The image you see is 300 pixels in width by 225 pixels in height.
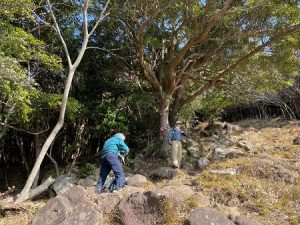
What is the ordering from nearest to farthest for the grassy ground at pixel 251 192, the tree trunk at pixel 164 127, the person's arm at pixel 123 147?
the grassy ground at pixel 251 192, the person's arm at pixel 123 147, the tree trunk at pixel 164 127

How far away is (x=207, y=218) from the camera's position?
5.60 m

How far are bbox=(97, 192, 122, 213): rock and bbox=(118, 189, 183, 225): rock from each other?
0.23m

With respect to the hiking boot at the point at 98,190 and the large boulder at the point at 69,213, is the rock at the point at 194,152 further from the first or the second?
the large boulder at the point at 69,213

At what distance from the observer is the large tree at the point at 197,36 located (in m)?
9.63

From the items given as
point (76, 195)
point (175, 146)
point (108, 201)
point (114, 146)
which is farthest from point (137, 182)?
point (175, 146)

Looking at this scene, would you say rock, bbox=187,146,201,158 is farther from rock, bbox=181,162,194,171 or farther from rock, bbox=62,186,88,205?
rock, bbox=62,186,88,205

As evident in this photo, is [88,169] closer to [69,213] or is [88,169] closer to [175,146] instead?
[175,146]

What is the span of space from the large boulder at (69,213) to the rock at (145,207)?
454mm

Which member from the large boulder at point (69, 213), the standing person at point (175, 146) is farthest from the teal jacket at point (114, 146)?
the standing person at point (175, 146)

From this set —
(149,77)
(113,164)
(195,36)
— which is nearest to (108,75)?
A: (149,77)

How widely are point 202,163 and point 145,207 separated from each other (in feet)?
16.1

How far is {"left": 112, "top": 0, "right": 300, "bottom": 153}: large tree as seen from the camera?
9633mm

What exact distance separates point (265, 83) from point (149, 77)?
4.19 meters

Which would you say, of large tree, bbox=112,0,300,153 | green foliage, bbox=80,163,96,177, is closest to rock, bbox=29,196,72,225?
green foliage, bbox=80,163,96,177
